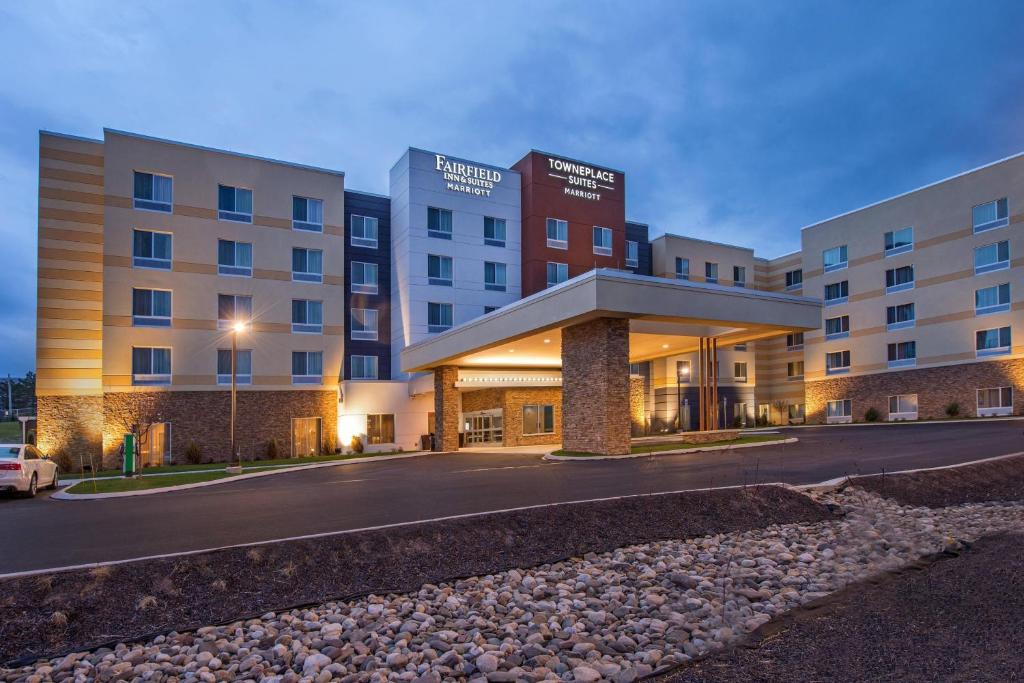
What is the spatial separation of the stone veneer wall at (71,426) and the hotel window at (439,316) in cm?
1841

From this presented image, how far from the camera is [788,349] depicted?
5575 cm

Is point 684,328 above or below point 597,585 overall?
above

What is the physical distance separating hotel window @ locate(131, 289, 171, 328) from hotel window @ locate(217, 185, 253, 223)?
5.45 metres

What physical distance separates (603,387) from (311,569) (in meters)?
15.2

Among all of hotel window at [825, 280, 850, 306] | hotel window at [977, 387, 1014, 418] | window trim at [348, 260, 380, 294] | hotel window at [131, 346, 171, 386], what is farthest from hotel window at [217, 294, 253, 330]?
hotel window at [977, 387, 1014, 418]

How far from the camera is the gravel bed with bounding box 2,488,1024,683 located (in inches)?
248

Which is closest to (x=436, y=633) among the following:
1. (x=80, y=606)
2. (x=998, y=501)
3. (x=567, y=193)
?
(x=80, y=606)

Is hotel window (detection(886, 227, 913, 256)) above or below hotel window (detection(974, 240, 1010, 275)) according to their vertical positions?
above

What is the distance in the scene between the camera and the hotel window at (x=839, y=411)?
47.9 m

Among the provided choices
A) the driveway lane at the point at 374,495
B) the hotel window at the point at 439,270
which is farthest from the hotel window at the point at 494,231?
the driveway lane at the point at 374,495

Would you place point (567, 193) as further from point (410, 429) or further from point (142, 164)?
point (142, 164)

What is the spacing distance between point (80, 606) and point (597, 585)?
20.8ft

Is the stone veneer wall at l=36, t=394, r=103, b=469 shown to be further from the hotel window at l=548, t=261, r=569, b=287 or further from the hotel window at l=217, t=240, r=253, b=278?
the hotel window at l=548, t=261, r=569, b=287

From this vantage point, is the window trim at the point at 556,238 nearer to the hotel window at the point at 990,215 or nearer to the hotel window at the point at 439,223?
the hotel window at the point at 439,223
